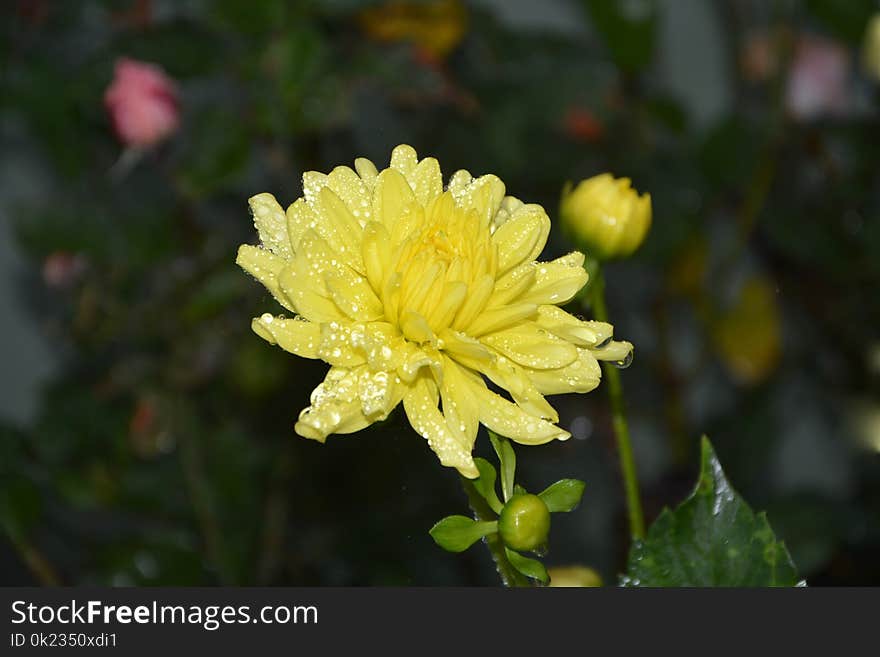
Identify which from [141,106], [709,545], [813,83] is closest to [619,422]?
[709,545]

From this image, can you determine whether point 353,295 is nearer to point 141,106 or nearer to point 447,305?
point 447,305

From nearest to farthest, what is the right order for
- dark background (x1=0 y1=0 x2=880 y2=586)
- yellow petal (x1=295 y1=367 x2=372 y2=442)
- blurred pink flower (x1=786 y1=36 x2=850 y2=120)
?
yellow petal (x1=295 y1=367 x2=372 y2=442), dark background (x1=0 y1=0 x2=880 y2=586), blurred pink flower (x1=786 y1=36 x2=850 y2=120)

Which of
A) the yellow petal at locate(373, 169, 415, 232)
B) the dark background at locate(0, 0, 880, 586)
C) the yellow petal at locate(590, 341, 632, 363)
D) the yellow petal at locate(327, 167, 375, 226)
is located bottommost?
the yellow petal at locate(590, 341, 632, 363)

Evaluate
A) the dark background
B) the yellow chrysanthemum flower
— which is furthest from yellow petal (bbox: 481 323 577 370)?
the dark background

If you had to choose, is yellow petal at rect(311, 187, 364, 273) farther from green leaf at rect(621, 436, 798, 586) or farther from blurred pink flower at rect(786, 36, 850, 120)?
blurred pink flower at rect(786, 36, 850, 120)

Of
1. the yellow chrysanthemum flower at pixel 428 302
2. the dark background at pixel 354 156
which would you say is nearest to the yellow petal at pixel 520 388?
the yellow chrysanthemum flower at pixel 428 302

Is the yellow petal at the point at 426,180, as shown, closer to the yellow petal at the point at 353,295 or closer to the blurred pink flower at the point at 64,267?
the yellow petal at the point at 353,295
